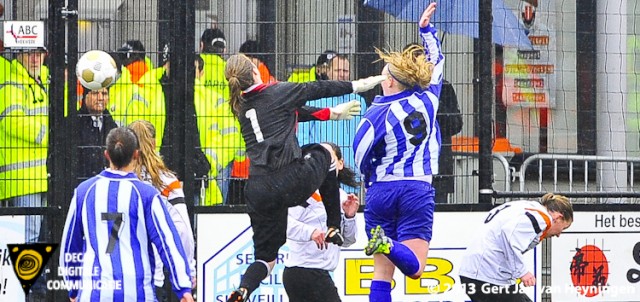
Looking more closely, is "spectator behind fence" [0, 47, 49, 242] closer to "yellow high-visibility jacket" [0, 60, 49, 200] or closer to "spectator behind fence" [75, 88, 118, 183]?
Result: "yellow high-visibility jacket" [0, 60, 49, 200]

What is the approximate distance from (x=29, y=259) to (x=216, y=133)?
2052 millimetres

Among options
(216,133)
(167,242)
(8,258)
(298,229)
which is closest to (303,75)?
(216,133)

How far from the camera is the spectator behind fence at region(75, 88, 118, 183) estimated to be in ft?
40.3

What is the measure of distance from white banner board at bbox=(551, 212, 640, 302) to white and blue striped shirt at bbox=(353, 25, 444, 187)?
6.99 ft

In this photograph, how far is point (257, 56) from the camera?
12273mm

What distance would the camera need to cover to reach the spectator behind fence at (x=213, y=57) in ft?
40.3

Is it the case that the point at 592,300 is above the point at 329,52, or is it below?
below

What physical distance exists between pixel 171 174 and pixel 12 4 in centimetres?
230

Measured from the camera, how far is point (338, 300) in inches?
445

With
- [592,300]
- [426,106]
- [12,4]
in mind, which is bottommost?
[592,300]

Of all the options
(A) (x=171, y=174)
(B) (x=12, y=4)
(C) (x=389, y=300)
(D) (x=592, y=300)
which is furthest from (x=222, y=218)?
(D) (x=592, y=300)

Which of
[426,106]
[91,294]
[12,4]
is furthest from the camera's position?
[12,4]

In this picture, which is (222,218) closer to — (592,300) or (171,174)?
(171,174)

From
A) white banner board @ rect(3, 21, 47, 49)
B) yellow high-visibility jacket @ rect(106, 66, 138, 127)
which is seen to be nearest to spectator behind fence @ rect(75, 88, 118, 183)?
yellow high-visibility jacket @ rect(106, 66, 138, 127)
